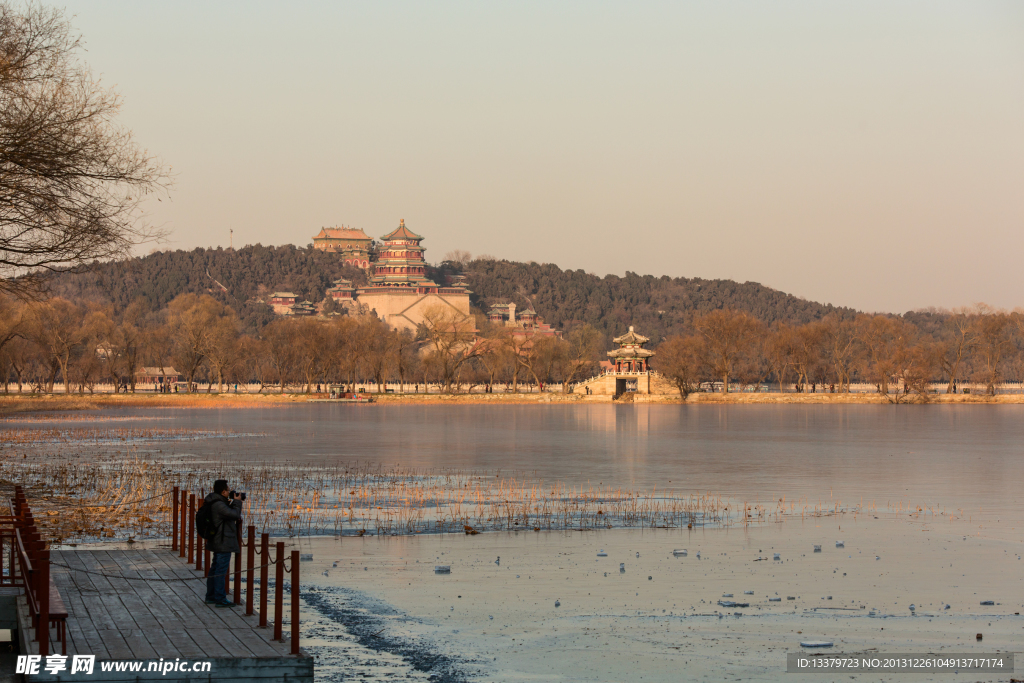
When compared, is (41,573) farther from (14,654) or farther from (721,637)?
(721,637)

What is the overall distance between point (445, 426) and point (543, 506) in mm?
42215

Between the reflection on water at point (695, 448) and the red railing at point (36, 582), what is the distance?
21196 millimetres

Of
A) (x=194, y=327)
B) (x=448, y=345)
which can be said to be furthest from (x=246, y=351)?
(x=448, y=345)

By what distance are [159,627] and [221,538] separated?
74.1 inches

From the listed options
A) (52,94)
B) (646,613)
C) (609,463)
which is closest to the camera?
(646,613)

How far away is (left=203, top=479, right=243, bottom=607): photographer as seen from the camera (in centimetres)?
1341

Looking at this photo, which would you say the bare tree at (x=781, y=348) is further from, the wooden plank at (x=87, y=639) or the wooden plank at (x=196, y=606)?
the wooden plank at (x=87, y=639)

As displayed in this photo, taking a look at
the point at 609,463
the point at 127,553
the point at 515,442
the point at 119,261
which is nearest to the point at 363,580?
the point at 127,553

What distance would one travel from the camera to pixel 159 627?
12.2 meters

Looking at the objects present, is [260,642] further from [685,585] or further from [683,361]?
[683,361]

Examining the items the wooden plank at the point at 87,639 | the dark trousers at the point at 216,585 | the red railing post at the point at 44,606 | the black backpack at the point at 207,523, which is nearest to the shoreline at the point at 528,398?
the black backpack at the point at 207,523

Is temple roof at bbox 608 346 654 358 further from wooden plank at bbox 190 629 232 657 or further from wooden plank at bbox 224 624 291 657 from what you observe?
wooden plank at bbox 190 629 232 657

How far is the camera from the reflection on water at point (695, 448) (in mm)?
34844

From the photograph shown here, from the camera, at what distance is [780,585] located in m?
18.1
